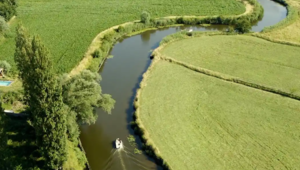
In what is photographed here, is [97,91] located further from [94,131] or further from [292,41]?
[292,41]

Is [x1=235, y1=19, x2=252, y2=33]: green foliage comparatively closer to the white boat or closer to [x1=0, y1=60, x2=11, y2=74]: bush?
the white boat

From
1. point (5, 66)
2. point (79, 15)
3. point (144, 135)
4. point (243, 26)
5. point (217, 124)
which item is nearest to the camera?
point (144, 135)

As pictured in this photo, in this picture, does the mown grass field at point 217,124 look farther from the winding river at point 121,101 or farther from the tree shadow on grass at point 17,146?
the tree shadow on grass at point 17,146

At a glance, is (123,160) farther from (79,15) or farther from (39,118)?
(79,15)

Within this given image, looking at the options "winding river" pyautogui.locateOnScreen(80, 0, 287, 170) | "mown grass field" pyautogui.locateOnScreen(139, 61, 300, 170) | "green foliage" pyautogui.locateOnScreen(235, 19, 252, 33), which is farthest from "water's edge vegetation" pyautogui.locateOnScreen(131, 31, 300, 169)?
"green foliage" pyautogui.locateOnScreen(235, 19, 252, 33)

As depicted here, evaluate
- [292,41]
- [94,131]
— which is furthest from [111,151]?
[292,41]

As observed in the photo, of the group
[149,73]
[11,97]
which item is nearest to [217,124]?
[149,73]

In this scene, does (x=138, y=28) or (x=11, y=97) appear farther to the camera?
(x=138, y=28)
